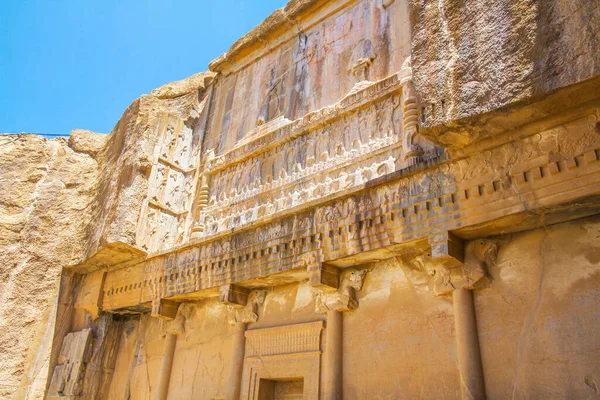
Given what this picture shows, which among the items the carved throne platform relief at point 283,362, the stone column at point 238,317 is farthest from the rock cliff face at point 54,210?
A: the carved throne platform relief at point 283,362

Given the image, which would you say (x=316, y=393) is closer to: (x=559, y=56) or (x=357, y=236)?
(x=357, y=236)

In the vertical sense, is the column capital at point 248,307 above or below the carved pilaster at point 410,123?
below

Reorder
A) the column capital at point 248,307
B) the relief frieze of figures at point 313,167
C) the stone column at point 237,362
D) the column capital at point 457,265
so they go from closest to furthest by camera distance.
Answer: the column capital at point 457,265
the relief frieze of figures at point 313,167
the stone column at point 237,362
the column capital at point 248,307

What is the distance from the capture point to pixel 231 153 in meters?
7.92

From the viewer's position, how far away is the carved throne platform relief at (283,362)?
5.46 metres

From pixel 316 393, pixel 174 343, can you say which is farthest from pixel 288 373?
pixel 174 343

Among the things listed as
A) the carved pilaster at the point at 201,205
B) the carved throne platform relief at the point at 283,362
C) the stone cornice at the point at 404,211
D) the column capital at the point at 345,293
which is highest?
the carved pilaster at the point at 201,205

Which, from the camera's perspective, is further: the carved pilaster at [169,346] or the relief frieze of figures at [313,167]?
the carved pilaster at [169,346]

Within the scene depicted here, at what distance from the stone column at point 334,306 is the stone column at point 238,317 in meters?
1.07

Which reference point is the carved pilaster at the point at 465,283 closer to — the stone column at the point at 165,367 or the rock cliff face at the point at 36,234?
the stone column at the point at 165,367

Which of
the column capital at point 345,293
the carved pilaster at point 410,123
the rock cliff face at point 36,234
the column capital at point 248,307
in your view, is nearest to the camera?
the carved pilaster at point 410,123

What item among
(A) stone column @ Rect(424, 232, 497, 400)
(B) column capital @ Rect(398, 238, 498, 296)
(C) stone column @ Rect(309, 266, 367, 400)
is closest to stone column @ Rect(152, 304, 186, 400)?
(C) stone column @ Rect(309, 266, 367, 400)

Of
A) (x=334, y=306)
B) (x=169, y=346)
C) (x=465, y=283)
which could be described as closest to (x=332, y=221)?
(x=334, y=306)

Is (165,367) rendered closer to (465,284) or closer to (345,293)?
(345,293)
